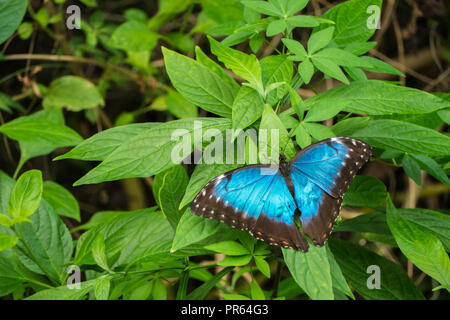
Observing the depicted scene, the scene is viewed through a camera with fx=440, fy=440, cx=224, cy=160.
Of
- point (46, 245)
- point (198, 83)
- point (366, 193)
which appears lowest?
point (46, 245)

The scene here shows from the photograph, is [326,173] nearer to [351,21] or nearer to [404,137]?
[404,137]

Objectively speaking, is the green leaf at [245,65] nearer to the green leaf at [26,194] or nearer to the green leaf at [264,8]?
the green leaf at [264,8]

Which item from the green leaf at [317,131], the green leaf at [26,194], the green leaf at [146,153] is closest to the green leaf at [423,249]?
the green leaf at [317,131]

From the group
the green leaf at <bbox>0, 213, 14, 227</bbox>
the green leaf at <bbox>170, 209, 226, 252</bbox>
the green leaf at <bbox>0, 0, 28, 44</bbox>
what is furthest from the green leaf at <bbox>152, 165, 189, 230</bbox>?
the green leaf at <bbox>0, 0, 28, 44</bbox>

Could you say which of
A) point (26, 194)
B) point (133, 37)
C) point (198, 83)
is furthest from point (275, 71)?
point (133, 37)

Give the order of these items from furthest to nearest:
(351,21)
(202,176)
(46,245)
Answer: (46,245)
(351,21)
(202,176)
